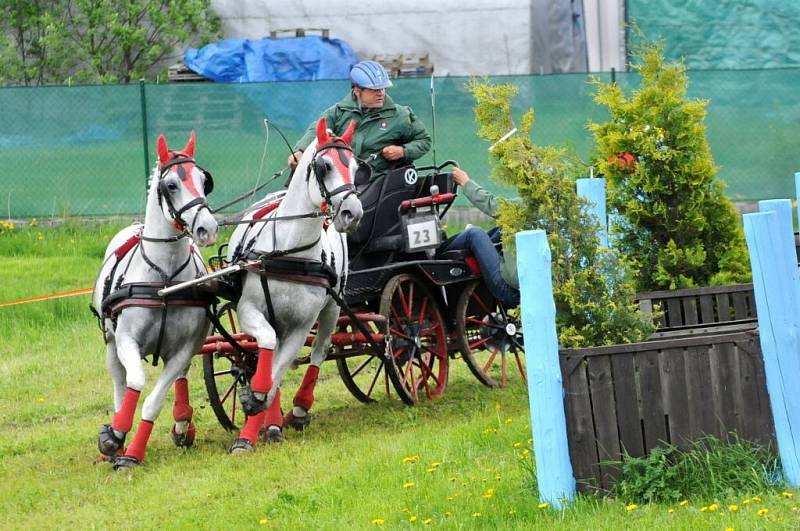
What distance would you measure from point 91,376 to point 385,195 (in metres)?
3.55

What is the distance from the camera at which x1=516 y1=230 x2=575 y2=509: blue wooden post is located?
6.30 meters

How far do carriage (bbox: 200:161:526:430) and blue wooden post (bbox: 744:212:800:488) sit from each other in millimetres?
3439

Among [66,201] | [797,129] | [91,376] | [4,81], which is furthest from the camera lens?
[4,81]

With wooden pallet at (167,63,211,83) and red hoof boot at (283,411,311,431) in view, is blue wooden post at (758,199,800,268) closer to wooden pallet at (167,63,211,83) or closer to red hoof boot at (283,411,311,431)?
red hoof boot at (283,411,311,431)

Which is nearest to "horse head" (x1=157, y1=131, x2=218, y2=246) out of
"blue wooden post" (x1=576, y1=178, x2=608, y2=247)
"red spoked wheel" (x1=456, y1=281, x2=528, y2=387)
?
"blue wooden post" (x1=576, y1=178, x2=608, y2=247)

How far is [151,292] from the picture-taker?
27.6 feet

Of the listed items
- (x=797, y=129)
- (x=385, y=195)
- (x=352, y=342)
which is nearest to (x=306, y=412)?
(x=352, y=342)

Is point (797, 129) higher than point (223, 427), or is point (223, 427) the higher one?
point (797, 129)

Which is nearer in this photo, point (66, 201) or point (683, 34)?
point (66, 201)

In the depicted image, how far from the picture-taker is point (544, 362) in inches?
248

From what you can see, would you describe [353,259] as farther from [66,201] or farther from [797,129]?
[797,129]

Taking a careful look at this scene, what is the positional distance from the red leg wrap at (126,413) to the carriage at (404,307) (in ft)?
2.87

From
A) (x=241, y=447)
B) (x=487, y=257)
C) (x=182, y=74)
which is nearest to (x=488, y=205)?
(x=487, y=257)

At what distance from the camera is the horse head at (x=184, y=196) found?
7945mm
